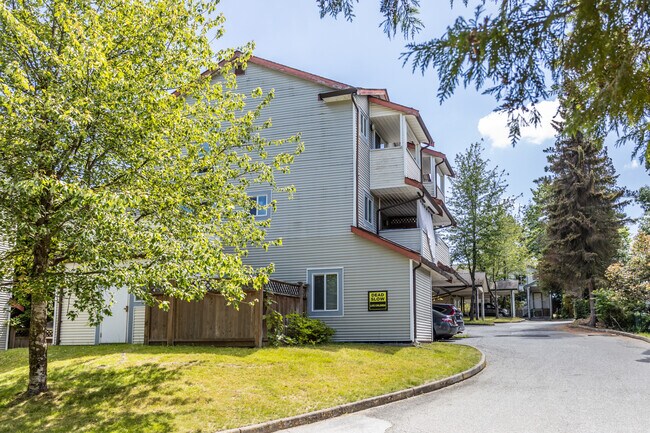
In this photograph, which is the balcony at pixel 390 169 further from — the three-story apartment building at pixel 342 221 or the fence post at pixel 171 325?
the fence post at pixel 171 325

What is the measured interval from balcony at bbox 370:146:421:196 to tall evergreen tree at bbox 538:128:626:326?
14780 millimetres

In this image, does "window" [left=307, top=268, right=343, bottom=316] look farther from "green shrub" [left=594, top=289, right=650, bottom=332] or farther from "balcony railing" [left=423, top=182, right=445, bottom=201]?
"green shrub" [left=594, top=289, right=650, bottom=332]

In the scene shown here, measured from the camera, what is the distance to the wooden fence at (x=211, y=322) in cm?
1579

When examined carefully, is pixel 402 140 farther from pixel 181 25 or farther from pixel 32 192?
pixel 32 192

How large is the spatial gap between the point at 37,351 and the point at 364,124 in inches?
596

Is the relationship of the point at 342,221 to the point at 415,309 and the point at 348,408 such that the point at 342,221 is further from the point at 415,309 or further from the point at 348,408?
the point at 348,408

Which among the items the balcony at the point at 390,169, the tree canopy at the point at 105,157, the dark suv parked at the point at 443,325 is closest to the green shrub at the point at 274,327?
the tree canopy at the point at 105,157

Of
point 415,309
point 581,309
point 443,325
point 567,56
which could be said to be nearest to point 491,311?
point 581,309

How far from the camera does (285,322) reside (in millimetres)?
17922

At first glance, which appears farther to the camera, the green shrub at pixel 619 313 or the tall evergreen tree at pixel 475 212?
the tall evergreen tree at pixel 475 212

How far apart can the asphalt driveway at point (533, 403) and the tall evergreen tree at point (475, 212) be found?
88.7 feet

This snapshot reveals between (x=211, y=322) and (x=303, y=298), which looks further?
(x=303, y=298)

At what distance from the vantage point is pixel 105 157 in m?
10.5

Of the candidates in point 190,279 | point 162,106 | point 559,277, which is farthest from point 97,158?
point 559,277
